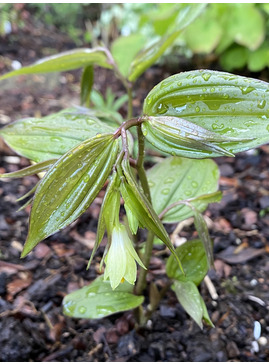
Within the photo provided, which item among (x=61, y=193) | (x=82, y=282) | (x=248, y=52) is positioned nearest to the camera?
(x=61, y=193)

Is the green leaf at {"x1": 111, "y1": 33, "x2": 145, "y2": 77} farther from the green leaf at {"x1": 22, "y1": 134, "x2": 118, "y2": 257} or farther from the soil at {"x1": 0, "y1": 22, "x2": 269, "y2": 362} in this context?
the green leaf at {"x1": 22, "y1": 134, "x2": 118, "y2": 257}

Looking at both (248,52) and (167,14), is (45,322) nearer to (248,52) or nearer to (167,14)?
(167,14)

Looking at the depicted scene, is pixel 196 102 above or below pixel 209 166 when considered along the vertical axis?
above

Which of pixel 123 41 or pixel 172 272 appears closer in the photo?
pixel 172 272

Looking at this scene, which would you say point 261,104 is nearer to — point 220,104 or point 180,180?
point 220,104

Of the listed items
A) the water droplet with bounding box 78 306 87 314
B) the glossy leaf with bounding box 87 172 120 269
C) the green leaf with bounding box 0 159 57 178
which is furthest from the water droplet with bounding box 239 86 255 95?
the water droplet with bounding box 78 306 87 314

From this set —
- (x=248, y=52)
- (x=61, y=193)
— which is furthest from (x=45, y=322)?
(x=248, y=52)
